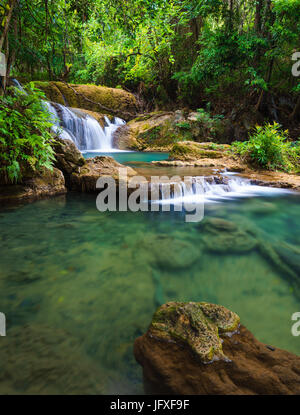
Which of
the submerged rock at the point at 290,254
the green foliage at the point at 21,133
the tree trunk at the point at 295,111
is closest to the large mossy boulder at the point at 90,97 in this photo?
the tree trunk at the point at 295,111

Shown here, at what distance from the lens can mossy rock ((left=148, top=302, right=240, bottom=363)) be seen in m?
1.03

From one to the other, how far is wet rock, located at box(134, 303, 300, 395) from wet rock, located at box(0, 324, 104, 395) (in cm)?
29

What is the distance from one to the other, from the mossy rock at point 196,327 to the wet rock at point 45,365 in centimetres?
40

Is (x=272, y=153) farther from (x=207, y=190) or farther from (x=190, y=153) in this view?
(x=207, y=190)

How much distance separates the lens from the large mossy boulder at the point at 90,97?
12698mm

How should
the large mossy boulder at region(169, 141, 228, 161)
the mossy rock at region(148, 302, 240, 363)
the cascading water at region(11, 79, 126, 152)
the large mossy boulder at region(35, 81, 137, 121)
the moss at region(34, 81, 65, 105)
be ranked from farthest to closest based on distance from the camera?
the large mossy boulder at region(35, 81, 137, 121), the moss at region(34, 81, 65, 105), the cascading water at region(11, 79, 126, 152), the large mossy boulder at region(169, 141, 228, 161), the mossy rock at region(148, 302, 240, 363)

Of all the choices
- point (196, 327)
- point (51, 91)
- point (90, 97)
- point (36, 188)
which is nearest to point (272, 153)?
point (36, 188)

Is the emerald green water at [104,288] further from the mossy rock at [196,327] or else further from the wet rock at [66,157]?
the wet rock at [66,157]

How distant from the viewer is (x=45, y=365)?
1.15 metres

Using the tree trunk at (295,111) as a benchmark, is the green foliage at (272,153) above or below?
below

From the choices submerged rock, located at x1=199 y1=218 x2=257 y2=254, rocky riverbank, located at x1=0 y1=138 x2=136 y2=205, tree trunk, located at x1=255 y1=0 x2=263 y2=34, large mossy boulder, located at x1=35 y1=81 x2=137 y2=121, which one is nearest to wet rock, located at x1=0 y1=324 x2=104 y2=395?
submerged rock, located at x1=199 y1=218 x2=257 y2=254

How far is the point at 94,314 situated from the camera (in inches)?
61.7

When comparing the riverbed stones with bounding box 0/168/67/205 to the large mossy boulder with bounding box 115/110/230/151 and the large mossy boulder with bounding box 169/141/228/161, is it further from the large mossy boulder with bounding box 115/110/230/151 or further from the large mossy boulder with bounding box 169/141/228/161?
the large mossy boulder with bounding box 115/110/230/151

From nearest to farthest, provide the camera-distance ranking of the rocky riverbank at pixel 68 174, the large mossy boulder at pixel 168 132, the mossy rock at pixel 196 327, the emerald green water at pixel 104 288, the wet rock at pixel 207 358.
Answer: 1. the wet rock at pixel 207 358
2. the mossy rock at pixel 196 327
3. the emerald green water at pixel 104 288
4. the rocky riverbank at pixel 68 174
5. the large mossy boulder at pixel 168 132
